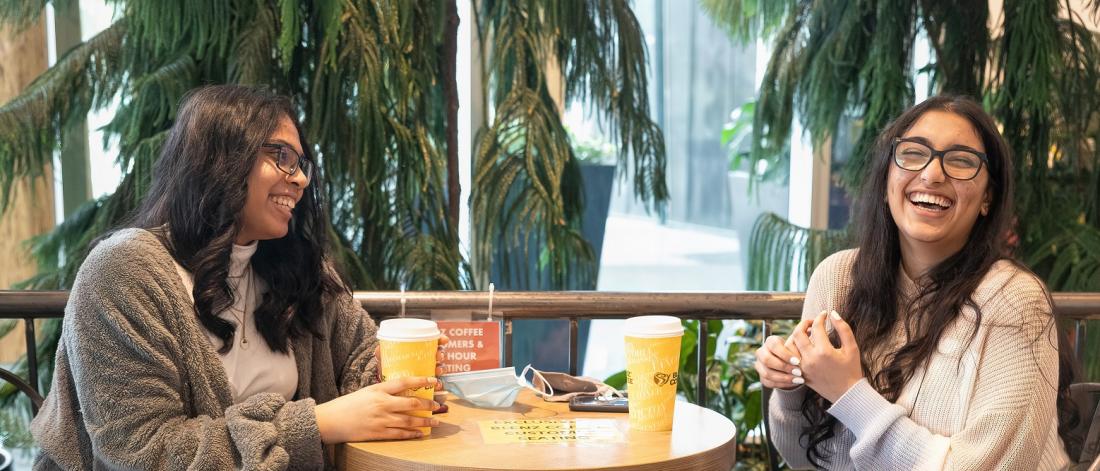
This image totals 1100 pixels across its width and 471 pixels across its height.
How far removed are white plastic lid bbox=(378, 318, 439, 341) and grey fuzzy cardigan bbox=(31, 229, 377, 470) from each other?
6.2 inches

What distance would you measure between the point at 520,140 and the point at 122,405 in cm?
133

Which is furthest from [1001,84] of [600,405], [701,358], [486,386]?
[486,386]

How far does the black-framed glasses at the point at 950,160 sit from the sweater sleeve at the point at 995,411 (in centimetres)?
19

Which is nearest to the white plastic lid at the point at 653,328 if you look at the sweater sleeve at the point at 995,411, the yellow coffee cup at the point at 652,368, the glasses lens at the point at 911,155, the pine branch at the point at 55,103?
the yellow coffee cup at the point at 652,368

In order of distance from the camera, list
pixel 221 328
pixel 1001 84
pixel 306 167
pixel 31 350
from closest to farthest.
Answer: pixel 221 328 → pixel 306 167 → pixel 31 350 → pixel 1001 84

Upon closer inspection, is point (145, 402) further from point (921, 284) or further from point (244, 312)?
point (921, 284)

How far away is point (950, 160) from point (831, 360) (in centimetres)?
37

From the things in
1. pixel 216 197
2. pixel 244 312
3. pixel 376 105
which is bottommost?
pixel 244 312

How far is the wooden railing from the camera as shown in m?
2.00

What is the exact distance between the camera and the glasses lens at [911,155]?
159cm

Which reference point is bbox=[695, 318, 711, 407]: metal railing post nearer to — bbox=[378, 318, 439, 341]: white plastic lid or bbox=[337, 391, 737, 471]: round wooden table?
bbox=[337, 391, 737, 471]: round wooden table

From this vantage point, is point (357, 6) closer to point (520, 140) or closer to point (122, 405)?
point (520, 140)

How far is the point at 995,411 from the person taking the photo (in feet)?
4.64

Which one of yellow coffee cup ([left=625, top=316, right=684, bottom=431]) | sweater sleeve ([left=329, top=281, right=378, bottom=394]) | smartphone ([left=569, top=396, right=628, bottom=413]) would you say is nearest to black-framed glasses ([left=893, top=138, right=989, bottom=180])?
yellow coffee cup ([left=625, top=316, right=684, bottom=431])
